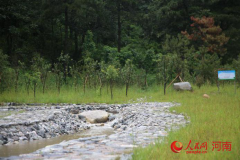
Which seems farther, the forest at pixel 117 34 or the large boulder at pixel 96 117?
the forest at pixel 117 34

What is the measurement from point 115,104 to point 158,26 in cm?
1607

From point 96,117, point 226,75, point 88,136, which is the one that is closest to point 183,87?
point 226,75

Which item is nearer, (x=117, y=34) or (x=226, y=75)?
(x=226, y=75)

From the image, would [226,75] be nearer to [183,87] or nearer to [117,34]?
[183,87]

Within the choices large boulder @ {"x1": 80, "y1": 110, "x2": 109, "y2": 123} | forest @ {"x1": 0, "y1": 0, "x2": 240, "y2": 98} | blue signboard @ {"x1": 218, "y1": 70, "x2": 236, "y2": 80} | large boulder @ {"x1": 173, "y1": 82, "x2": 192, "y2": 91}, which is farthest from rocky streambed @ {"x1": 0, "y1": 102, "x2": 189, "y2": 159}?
forest @ {"x1": 0, "y1": 0, "x2": 240, "y2": 98}

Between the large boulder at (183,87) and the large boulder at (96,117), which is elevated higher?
the large boulder at (183,87)

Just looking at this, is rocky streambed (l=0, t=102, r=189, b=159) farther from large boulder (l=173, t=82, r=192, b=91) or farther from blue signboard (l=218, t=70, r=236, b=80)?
large boulder (l=173, t=82, r=192, b=91)

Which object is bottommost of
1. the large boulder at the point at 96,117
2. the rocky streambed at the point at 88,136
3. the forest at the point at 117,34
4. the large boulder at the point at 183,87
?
the large boulder at the point at 96,117

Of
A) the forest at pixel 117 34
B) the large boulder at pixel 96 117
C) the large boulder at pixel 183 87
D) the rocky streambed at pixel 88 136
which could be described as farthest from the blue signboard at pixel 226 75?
the large boulder at pixel 96 117

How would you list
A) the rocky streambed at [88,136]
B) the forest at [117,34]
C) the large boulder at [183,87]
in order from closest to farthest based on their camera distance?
the rocky streambed at [88,136], the large boulder at [183,87], the forest at [117,34]

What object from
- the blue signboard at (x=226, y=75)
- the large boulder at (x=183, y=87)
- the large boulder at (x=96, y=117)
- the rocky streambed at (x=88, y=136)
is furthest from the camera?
the large boulder at (x=183, y=87)

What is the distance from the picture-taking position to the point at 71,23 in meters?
25.4

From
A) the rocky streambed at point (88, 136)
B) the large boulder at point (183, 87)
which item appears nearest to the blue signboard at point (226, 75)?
the large boulder at point (183, 87)

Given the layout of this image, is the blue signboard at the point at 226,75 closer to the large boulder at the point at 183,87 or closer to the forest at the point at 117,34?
the large boulder at the point at 183,87
